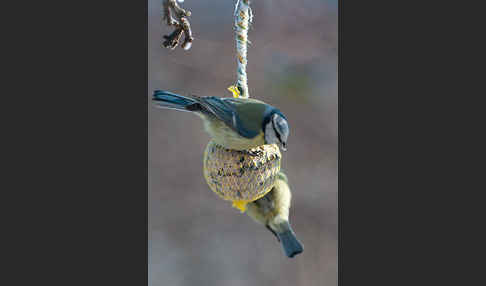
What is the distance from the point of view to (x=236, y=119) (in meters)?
1.09

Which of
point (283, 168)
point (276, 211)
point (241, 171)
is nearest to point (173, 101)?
point (241, 171)

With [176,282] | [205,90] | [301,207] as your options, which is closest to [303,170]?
[301,207]

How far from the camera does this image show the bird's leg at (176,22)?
1.18 metres

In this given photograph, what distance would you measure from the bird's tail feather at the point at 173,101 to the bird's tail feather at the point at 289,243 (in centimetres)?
61

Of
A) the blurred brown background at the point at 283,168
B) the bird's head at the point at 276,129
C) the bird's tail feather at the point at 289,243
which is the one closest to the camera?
the bird's head at the point at 276,129

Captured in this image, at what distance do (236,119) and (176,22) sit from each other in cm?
39

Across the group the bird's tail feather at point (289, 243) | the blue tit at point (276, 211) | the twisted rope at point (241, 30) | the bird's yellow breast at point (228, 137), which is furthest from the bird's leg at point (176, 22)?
the bird's tail feather at point (289, 243)

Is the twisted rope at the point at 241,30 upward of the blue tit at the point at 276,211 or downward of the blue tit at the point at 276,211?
upward

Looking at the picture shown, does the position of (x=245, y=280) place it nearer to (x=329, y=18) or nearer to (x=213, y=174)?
(x=213, y=174)

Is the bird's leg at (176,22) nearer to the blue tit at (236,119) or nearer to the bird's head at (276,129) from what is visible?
the blue tit at (236,119)

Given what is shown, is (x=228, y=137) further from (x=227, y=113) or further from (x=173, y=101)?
(x=173, y=101)

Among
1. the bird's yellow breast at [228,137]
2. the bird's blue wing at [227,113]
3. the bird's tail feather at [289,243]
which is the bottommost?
the bird's tail feather at [289,243]

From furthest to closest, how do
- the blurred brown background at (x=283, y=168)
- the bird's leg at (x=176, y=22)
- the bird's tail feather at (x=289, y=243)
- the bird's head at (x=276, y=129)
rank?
the blurred brown background at (x=283, y=168) → the bird's tail feather at (x=289, y=243) → the bird's leg at (x=176, y=22) → the bird's head at (x=276, y=129)
